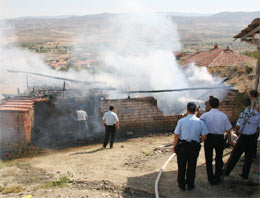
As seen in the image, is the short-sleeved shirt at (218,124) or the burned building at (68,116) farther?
the burned building at (68,116)

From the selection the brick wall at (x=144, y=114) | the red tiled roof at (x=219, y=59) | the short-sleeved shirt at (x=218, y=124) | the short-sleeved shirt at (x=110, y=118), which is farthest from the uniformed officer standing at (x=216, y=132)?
the red tiled roof at (x=219, y=59)

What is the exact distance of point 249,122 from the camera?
4.89 meters

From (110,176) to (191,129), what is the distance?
213 cm

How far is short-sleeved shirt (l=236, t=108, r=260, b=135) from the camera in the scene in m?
4.89

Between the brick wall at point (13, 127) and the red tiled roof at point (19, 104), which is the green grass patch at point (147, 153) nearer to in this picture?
the brick wall at point (13, 127)

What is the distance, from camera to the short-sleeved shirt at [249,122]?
16.0ft

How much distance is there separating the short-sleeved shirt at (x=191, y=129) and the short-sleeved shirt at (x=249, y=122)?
793mm

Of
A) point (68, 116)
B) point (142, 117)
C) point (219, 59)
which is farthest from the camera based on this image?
point (219, 59)

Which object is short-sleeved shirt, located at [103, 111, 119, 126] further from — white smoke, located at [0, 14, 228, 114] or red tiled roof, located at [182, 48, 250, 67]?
red tiled roof, located at [182, 48, 250, 67]

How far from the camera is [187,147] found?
15.1 feet

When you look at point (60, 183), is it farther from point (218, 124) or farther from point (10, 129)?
point (10, 129)

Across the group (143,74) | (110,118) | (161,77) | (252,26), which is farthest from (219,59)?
(110,118)

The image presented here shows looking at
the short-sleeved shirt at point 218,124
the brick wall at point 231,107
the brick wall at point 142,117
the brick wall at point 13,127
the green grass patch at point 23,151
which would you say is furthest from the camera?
the brick wall at point 231,107

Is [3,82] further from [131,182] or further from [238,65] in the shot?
[131,182]
